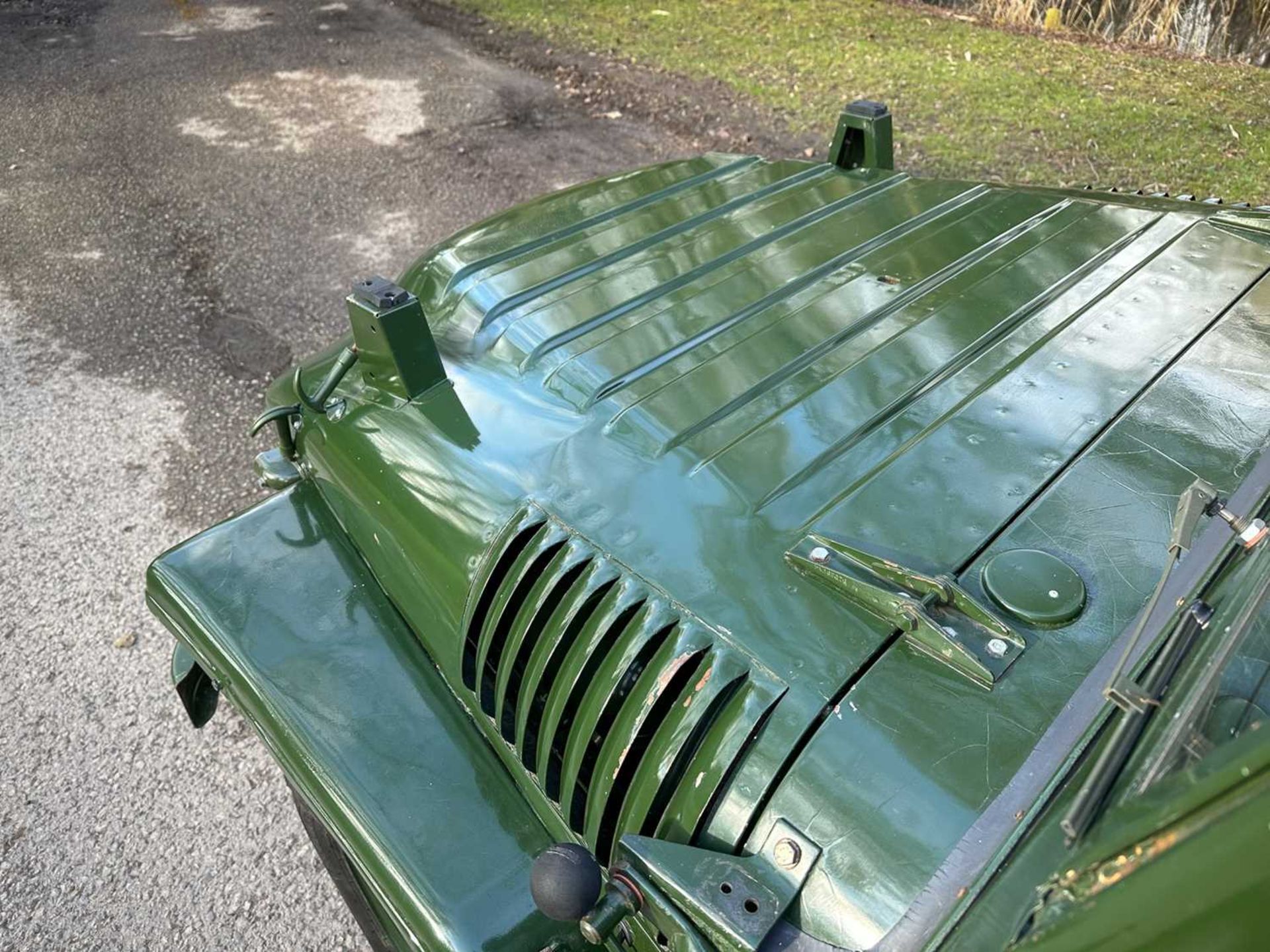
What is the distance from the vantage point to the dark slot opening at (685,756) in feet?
4.73

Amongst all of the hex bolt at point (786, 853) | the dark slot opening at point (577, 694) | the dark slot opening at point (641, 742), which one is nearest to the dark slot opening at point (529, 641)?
the dark slot opening at point (577, 694)

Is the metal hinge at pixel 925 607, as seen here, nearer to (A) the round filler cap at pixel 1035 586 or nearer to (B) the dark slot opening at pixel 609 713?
(A) the round filler cap at pixel 1035 586

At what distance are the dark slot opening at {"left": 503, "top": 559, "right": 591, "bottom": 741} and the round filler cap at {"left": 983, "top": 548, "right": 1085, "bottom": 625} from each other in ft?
2.21

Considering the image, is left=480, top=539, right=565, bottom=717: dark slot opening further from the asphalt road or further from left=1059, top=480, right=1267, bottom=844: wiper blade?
the asphalt road

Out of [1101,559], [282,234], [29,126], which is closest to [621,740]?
[1101,559]

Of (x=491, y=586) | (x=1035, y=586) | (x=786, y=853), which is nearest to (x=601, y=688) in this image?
(x=491, y=586)

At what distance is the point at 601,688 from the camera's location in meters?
1.58

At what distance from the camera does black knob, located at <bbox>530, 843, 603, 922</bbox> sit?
129cm

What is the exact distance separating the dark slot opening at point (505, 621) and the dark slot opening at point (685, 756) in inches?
16.7

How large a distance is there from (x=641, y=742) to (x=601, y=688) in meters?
0.12

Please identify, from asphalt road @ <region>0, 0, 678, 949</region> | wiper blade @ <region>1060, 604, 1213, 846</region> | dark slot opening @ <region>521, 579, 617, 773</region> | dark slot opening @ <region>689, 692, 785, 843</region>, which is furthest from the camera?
asphalt road @ <region>0, 0, 678, 949</region>

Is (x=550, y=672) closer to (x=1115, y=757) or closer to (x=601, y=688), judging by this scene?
(x=601, y=688)

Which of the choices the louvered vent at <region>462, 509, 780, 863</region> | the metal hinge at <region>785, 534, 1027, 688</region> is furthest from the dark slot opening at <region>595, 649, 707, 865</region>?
the metal hinge at <region>785, 534, 1027, 688</region>

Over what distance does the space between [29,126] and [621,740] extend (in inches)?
270
